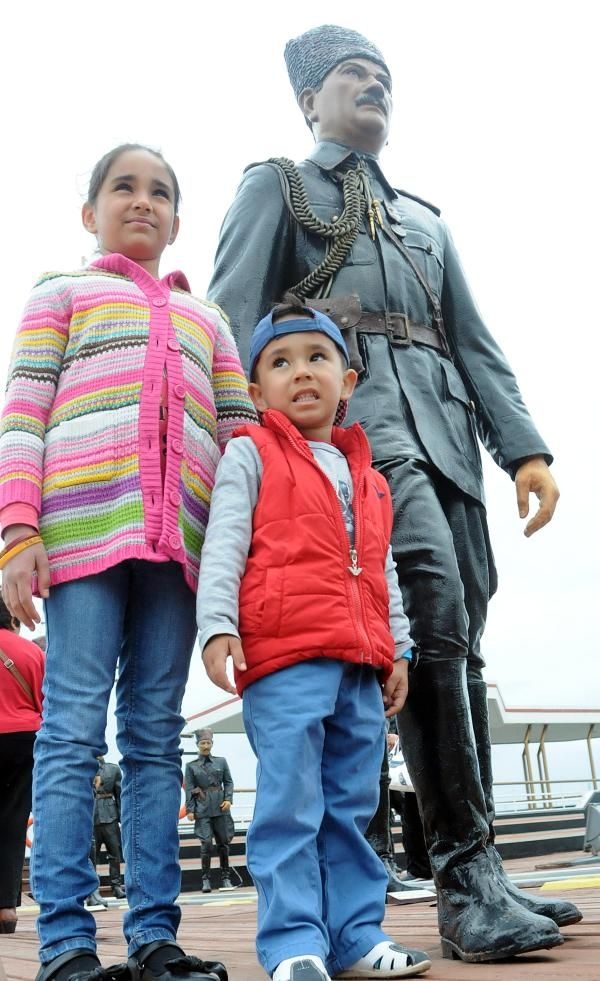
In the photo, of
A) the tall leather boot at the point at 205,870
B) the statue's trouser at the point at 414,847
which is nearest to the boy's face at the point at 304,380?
the statue's trouser at the point at 414,847

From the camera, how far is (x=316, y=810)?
2.11 metres

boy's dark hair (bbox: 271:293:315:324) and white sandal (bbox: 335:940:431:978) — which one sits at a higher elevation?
boy's dark hair (bbox: 271:293:315:324)

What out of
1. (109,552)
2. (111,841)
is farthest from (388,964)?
(111,841)

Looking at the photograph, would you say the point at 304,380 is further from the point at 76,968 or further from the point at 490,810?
the point at 76,968

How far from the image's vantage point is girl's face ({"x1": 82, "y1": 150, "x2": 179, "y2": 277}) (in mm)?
2701

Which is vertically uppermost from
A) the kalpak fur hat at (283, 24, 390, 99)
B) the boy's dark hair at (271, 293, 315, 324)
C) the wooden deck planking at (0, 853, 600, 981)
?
the kalpak fur hat at (283, 24, 390, 99)

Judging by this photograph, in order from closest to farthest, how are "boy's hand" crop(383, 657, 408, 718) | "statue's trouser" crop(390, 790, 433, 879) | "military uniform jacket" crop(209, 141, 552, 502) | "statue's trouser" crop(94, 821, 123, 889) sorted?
"boy's hand" crop(383, 657, 408, 718)
"military uniform jacket" crop(209, 141, 552, 502)
"statue's trouser" crop(390, 790, 433, 879)
"statue's trouser" crop(94, 821, 123, 889)

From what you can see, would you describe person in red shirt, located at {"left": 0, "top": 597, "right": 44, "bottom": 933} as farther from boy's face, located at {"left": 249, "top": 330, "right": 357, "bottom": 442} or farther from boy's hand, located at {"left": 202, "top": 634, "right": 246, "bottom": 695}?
boy's hand, located at {"left": 202, "top": 634, "right": 246, "bottom": 695}

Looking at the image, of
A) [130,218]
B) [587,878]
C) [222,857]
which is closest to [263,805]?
[130,218]

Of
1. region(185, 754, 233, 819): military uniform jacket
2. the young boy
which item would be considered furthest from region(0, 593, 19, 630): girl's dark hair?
region(185, 754, 233, 819): military uniform jacket

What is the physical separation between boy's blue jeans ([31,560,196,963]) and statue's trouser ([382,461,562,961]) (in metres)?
0.58

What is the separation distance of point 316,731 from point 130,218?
1.35 metres

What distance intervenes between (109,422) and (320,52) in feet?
5.47

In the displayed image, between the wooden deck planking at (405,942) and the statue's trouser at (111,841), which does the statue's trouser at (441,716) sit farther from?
the statue's trouser at (111,841)
